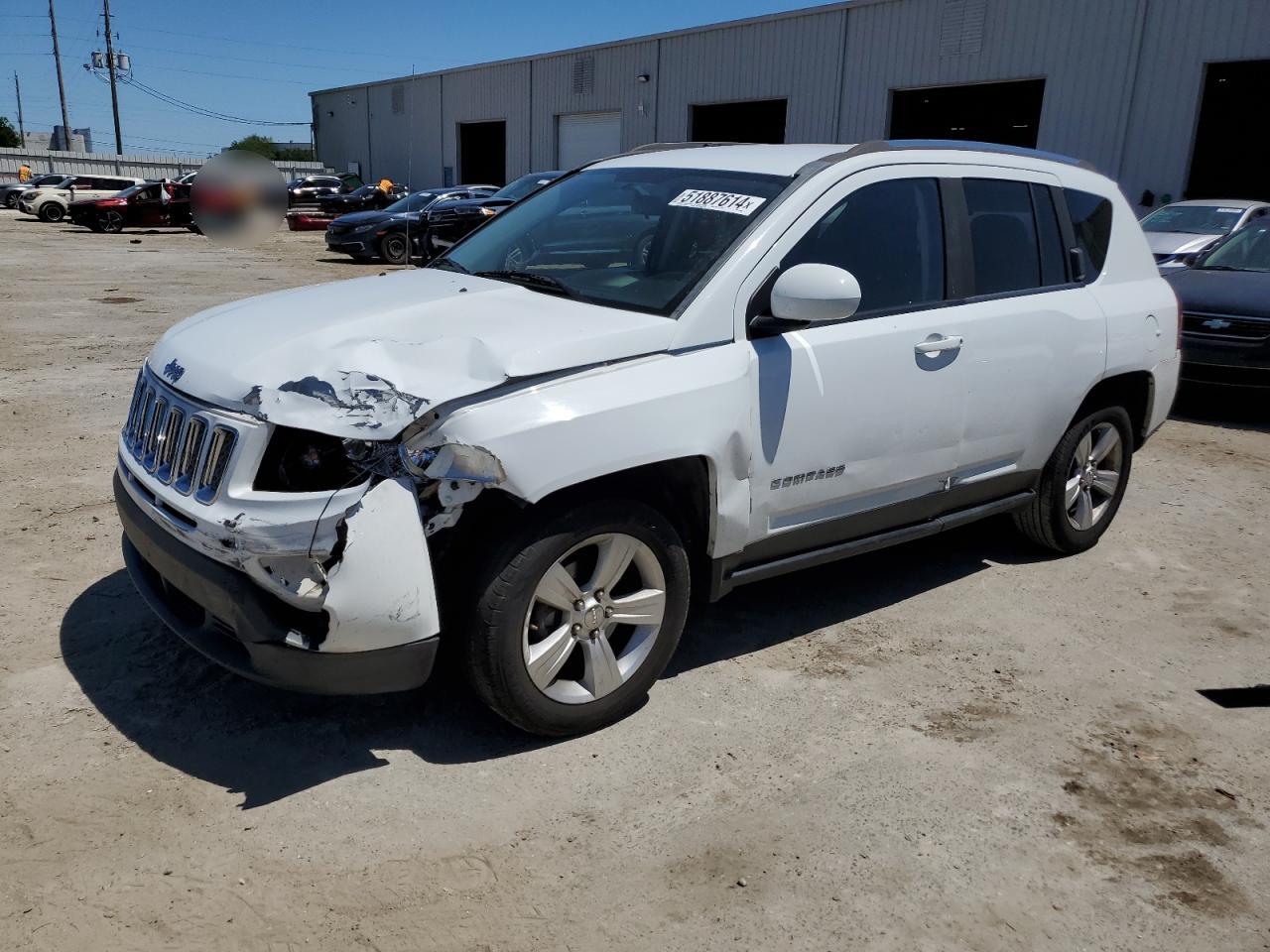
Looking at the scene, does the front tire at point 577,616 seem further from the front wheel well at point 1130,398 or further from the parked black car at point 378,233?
the parked black car at point 378,233

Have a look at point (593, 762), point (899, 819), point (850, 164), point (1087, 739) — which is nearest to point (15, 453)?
point (593, 762)

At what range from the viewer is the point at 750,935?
2.52m

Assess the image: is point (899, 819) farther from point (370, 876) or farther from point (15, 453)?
point (15, 453)

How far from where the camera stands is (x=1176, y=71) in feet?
61.4

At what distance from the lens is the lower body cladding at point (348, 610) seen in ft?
8.95

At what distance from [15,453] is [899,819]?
5.61 metres

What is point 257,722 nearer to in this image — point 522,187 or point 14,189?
point 522,187

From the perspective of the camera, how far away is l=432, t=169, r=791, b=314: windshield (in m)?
3.57

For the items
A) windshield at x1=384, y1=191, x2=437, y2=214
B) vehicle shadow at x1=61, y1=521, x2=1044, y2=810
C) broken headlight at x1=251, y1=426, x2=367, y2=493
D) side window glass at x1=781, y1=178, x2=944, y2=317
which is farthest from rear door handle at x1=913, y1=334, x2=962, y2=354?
windshield at x1=384, y1=191, x2=437, y2=214

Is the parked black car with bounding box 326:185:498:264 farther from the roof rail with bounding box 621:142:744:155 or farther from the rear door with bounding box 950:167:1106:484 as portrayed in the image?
the rear door with bounding box 950:167:1106:484

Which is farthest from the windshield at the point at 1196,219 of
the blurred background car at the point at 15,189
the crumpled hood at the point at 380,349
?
the blurred background car at the point at 15,189

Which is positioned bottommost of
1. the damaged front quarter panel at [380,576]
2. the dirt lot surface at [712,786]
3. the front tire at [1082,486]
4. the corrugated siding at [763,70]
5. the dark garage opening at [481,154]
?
the dirt lot surface at [712,786]

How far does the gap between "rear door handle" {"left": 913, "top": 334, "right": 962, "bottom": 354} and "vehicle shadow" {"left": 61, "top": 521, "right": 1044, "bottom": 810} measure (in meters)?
1.23

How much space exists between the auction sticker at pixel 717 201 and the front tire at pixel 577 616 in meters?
1.20
